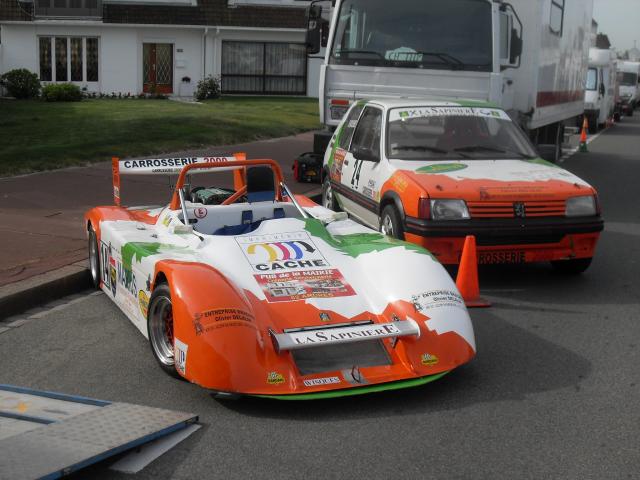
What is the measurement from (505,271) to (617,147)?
18627mm

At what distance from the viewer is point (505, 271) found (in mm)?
8938

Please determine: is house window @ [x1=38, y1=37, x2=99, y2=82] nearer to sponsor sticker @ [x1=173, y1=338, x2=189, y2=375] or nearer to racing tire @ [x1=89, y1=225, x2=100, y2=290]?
racing tire @ [x1=89, y1=225, x2=100, y2=290]

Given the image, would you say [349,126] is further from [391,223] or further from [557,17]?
[557,17]

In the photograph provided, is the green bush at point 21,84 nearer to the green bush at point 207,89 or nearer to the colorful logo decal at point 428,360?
the green bush at point 207,89

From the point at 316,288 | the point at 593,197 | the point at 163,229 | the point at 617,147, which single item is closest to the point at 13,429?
the point at 316,288

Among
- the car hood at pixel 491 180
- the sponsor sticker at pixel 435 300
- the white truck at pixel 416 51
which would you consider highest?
the white truck at pixel 416 51

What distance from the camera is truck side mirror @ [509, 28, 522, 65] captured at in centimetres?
1320

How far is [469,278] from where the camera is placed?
7488mm

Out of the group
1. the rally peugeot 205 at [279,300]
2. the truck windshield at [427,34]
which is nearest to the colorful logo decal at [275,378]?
the rally peugeot 205 at [279,300]

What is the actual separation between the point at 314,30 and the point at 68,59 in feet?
79.2

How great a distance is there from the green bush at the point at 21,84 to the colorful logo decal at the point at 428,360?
27.9 m

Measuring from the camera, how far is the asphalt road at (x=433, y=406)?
4488mm

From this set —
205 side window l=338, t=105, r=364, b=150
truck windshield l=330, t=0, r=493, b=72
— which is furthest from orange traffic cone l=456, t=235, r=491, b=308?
truck windshield l=330, t=0, r=493, b=72

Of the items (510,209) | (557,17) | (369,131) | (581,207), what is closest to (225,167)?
(510,209)
